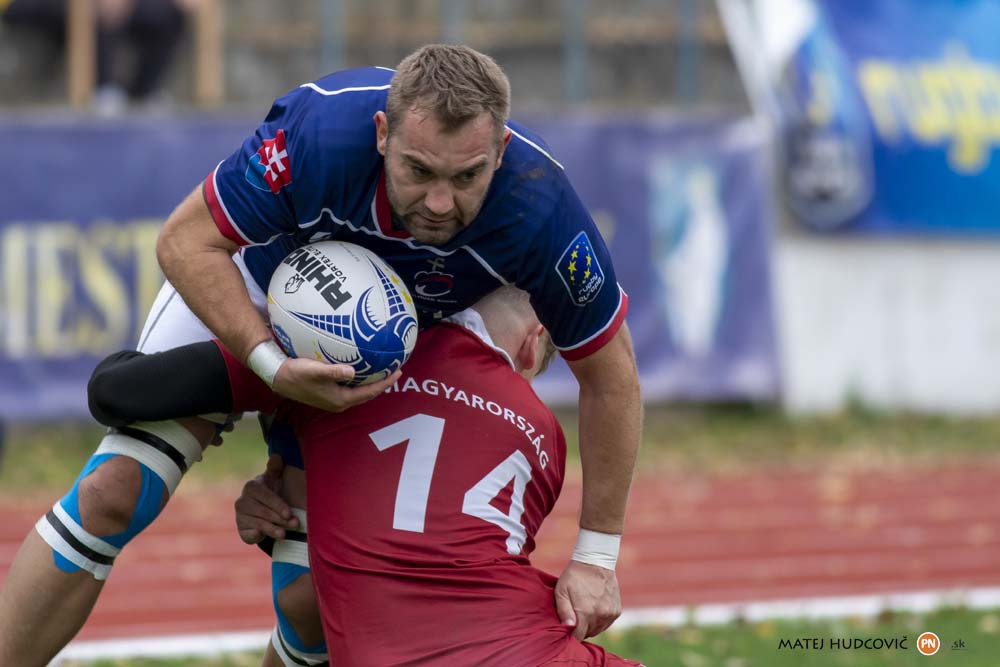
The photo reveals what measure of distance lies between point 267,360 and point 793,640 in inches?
125

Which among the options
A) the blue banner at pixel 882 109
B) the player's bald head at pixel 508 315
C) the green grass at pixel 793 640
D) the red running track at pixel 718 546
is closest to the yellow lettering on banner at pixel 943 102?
the blue banner at pixel 882 109

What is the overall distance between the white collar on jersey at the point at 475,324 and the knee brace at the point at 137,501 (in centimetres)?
81

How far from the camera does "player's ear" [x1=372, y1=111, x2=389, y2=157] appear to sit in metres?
3.77

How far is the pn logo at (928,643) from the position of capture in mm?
6039

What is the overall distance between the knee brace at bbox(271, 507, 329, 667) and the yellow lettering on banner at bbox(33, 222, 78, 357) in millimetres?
7273

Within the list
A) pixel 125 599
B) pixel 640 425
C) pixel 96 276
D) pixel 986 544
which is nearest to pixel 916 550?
pixel 986 544

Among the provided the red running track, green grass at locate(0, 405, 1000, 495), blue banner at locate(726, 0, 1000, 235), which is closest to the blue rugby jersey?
the red running track

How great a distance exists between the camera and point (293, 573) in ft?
14.1

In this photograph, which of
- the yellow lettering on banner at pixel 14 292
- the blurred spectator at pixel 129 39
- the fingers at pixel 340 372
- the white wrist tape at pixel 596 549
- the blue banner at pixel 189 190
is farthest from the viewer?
the blurred spectator at pixel 129 39

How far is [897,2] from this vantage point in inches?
526

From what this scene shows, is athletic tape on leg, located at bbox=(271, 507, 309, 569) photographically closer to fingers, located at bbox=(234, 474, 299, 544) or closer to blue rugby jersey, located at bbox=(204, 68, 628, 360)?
fingers, located at bbox=(234, 474, 299, 544)

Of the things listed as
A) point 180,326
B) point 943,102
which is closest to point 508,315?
point 180,326

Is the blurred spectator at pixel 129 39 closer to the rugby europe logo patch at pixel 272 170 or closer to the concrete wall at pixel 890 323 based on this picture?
the concrete wall at pixel 890 323

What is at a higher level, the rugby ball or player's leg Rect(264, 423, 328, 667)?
the rugby ball
